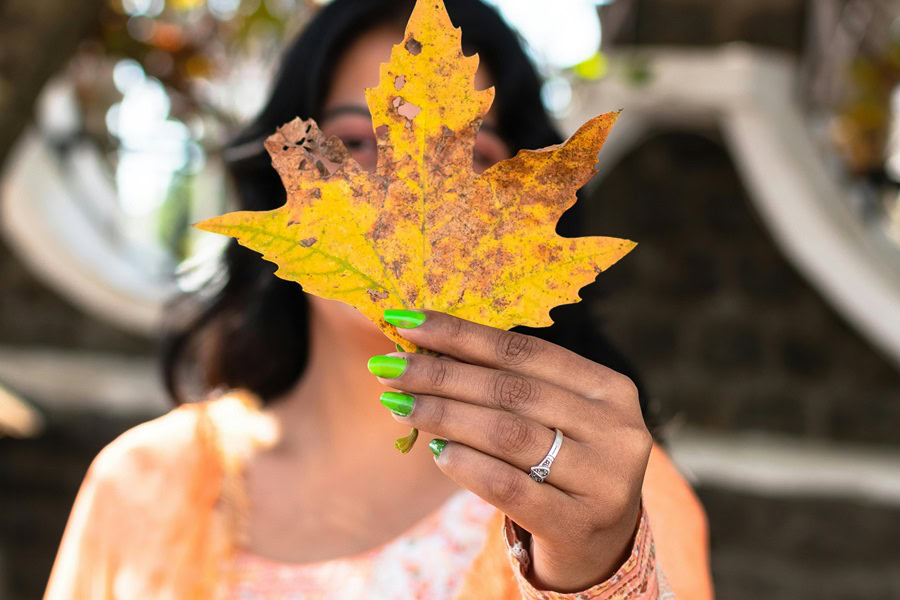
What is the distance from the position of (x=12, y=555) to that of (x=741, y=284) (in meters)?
3.20

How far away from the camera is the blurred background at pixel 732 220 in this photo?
2658 mm

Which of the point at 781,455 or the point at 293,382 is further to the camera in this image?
the point at 781,455

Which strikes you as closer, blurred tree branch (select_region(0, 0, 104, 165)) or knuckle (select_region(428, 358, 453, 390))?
knuckle (select_region(428, 358, 453, 390))

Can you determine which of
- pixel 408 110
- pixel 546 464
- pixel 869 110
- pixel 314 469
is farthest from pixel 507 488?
pixel 869 110

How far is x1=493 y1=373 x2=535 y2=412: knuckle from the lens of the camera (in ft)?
1.79

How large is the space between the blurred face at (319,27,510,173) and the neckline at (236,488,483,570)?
17.5 inches

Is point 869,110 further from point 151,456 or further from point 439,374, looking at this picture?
point 439,374

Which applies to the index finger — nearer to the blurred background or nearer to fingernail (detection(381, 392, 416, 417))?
fingernail (detection(381, 392, 416, 417))

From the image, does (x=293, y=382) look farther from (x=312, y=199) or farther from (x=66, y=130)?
(x=66, y=130)

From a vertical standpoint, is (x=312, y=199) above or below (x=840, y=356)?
above

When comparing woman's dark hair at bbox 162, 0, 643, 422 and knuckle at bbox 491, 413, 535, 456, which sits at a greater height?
knuckle at bbox 491, 413, 535, 456

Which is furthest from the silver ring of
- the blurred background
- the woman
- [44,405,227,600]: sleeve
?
the blurred background

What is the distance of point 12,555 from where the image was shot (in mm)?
3686

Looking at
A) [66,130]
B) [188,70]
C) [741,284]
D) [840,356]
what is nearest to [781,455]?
[840,356]
